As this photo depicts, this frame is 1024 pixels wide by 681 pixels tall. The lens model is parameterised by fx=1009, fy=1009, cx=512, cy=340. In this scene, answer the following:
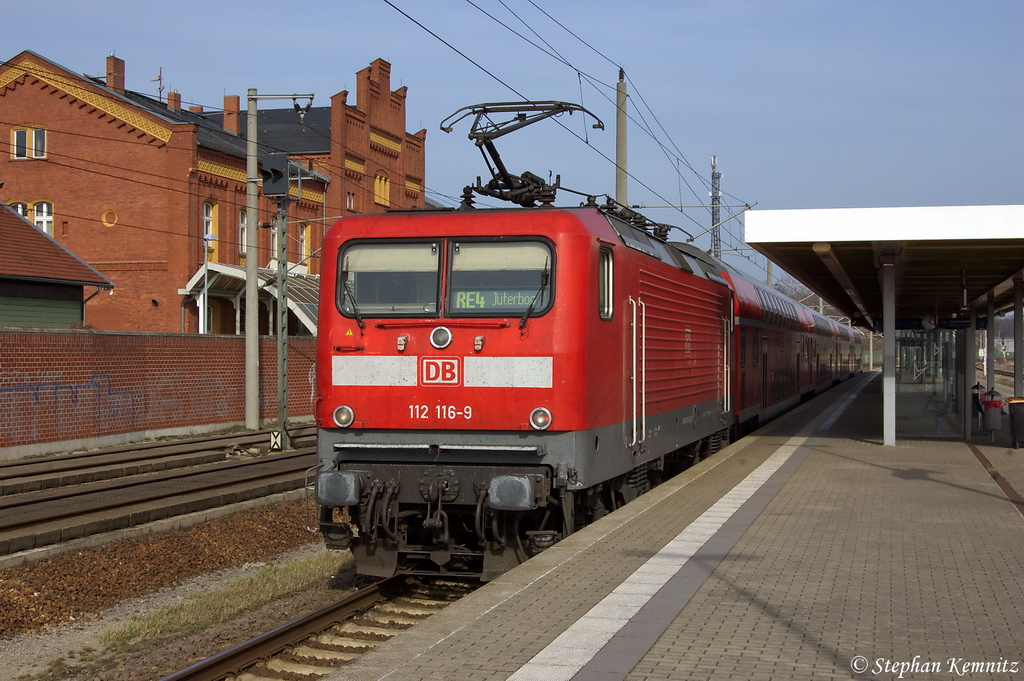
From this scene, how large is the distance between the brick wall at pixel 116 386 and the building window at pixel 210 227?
904 cm

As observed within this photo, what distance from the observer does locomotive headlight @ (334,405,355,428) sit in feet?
27.5

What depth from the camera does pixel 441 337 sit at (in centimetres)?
824

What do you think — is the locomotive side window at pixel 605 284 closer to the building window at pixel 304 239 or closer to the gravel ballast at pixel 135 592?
the gravel ballast at pixel 135 592

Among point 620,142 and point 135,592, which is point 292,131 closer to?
point 620,142

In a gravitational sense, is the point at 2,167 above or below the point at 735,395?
above

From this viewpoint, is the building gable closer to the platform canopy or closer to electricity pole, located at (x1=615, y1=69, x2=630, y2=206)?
electricity pole, located at (x1=615, y1=69, x2=630, y2=206)

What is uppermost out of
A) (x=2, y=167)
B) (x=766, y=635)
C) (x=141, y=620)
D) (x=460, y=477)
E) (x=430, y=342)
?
(x=2, y=167)

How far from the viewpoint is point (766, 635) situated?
568 centimetres

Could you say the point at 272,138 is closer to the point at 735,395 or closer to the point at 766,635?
the point at 735,395

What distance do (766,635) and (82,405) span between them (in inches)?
715

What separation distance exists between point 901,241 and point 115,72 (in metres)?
35.7

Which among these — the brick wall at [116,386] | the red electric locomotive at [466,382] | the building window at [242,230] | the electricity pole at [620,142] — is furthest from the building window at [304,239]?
the red electric locomotive at [466,382]

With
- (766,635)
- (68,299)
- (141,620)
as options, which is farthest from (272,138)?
(766,635)

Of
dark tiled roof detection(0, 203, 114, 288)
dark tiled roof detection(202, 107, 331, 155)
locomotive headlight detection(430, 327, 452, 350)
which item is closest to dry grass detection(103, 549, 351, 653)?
locomotive headlight detection(430, 327, 452, 350)
